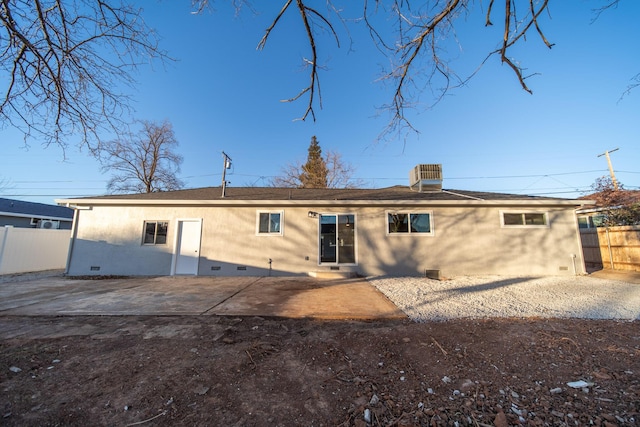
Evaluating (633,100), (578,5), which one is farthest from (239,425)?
(633,100)

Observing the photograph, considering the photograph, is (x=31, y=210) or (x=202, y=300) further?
(x=31, y=210)

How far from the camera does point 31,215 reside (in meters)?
13.9

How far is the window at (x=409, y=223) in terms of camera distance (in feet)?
27.1

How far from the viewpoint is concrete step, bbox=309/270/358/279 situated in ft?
24.9

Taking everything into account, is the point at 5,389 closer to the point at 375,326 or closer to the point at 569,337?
the point at 375,326

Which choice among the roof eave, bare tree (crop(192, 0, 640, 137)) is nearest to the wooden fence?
the roof eave

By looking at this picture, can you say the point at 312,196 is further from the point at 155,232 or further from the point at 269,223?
the point at 155,232

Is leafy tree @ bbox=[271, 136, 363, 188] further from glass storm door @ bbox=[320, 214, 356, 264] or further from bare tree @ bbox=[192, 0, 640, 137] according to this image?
bare tree @ bbox=[192, 0, 640, 137]

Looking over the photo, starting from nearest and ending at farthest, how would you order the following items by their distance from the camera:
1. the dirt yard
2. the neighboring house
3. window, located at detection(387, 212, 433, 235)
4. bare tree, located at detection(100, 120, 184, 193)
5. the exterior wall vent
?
1. the dirt yard
2. window, located at detection(387, 212, 433, 235)
3. the exterior wall vent
4. the neighboring house
5. bare tree, located at detection(100, 120, 184, 193)

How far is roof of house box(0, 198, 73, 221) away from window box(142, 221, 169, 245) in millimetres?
11634

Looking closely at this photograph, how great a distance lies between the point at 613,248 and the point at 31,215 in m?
27.8

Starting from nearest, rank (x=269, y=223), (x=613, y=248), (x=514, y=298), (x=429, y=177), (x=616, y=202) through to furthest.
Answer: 1. (x=514, y=298)
2. (x=269, y=223)
3. (x=613, y=248)
4. (x=429, y=177)
5. (x=616, y=202)

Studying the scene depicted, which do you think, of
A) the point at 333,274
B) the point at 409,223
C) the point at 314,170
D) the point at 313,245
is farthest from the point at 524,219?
the point at 314,170

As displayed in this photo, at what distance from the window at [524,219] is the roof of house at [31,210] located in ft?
77.3
